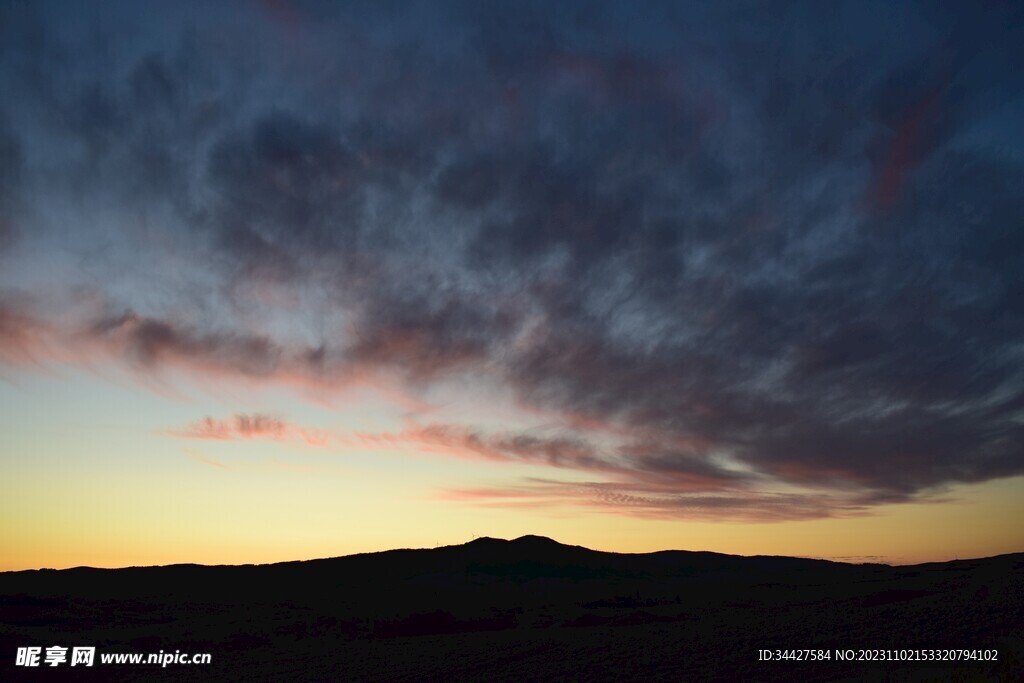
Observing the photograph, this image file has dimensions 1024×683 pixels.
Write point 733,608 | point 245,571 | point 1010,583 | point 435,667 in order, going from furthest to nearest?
point 245,571 → point 733,608 → point 1010,583 → point 435,667

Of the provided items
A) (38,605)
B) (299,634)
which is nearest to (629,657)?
(299,634)

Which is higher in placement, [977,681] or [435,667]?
[977,681]

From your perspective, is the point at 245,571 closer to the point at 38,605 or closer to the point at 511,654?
the point at 38,605

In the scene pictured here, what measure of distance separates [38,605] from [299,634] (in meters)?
35.4

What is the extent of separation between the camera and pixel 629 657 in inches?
1067

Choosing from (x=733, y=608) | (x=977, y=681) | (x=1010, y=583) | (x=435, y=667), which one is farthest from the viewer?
(x=733, y=608)

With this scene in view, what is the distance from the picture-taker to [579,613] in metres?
47.5

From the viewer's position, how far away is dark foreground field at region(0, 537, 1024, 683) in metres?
25.3

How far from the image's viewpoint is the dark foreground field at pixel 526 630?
25312 millimetres

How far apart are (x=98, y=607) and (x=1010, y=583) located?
6880 centimetres

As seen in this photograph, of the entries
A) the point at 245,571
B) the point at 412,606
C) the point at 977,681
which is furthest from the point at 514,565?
the point at 977,681

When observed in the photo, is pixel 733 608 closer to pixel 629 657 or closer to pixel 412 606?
pixel 629 657

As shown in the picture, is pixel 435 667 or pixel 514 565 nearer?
pixel 435 667

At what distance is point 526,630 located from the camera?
1506 inches
